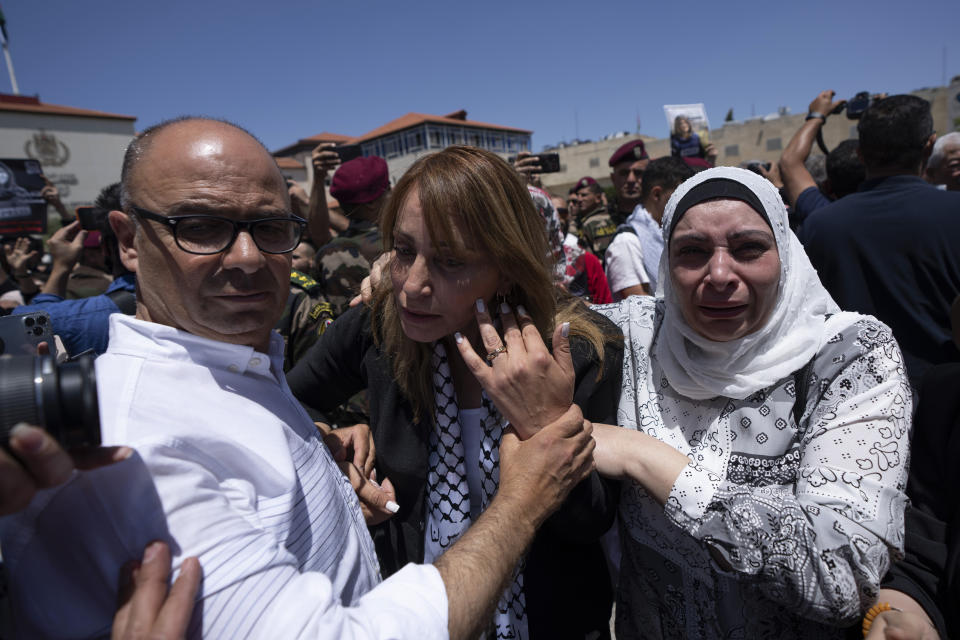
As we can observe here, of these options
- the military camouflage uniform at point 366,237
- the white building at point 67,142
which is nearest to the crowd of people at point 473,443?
the military camouflage uniform at point 366,237

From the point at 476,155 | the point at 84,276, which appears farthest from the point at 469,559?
the point at 84,276

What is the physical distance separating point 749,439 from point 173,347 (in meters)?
1.71

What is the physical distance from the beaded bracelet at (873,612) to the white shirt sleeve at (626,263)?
2827 mm

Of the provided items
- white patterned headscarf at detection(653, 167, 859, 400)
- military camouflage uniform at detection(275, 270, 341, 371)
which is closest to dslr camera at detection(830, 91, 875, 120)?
white patterned headscarf at detection(653, 167, 859, 400)

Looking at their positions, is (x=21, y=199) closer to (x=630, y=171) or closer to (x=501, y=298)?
(x=501, y=298)

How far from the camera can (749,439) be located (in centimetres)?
160

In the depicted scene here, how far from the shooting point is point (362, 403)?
10.1ft

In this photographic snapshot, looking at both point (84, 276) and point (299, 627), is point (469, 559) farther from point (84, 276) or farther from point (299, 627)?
point (84, 276)

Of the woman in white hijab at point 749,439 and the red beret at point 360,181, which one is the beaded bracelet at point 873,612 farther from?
the red beret at point 360,181

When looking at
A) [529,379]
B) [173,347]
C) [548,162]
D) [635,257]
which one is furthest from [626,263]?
[173,347]

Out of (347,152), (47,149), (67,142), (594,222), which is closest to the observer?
(347,152)

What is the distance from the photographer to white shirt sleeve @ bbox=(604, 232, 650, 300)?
13.2ft

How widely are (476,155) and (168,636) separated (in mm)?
1559

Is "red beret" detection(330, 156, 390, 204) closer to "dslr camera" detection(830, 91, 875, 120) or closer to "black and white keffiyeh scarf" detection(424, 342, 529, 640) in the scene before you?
"black and white keffiyeh scarf" detection(424, 342, 529, 640)
